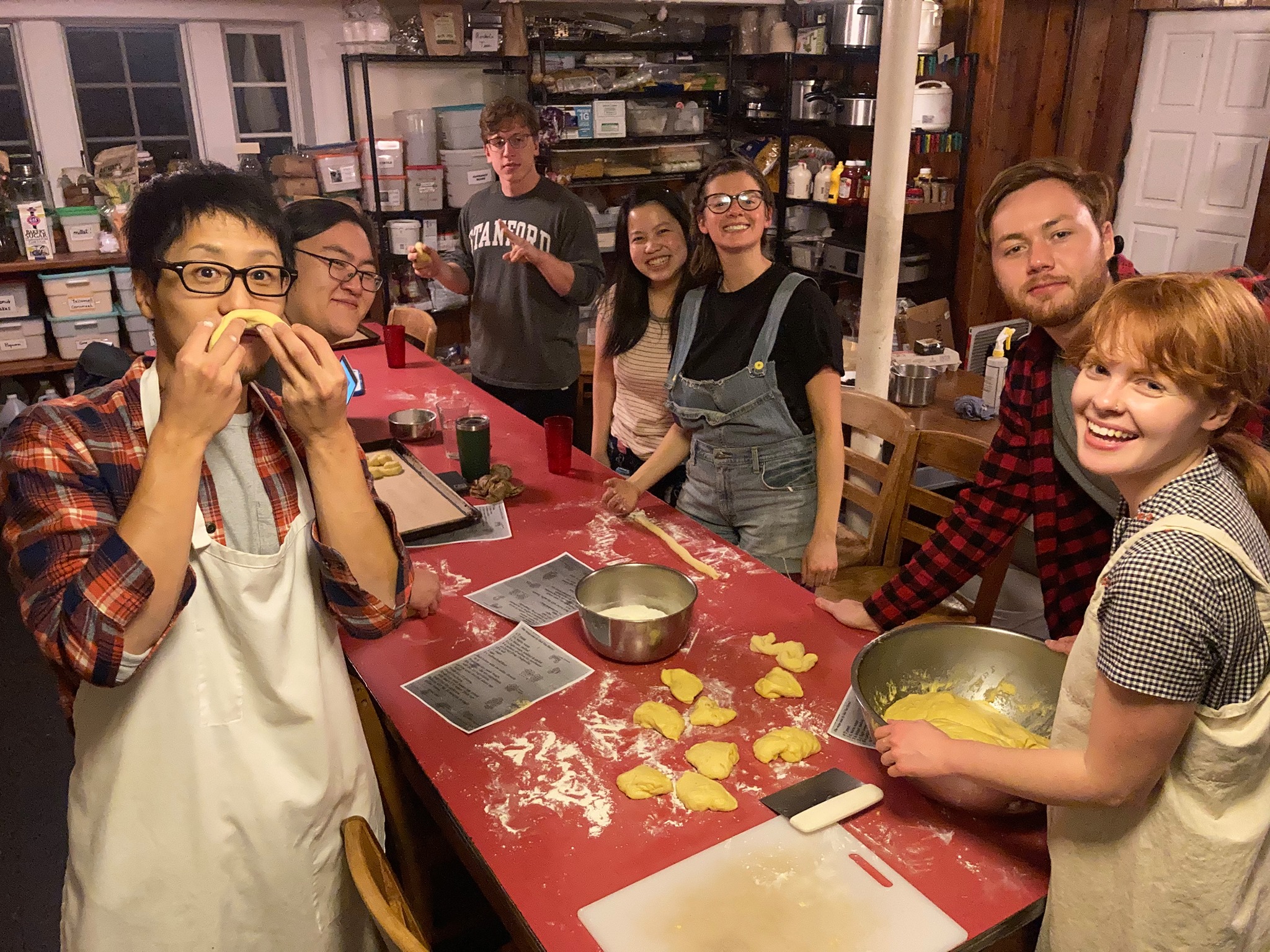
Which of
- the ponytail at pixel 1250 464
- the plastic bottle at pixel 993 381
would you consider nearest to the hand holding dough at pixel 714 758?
the ponytail at pixel 1250 464

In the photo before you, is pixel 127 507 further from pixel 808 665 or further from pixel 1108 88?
pixel 1108 88

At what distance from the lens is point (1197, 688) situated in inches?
38.4

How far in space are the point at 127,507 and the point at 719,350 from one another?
1.49 metres

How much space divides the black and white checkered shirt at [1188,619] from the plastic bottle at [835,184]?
4.59 m

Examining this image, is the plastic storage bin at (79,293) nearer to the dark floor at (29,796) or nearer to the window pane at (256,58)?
the window pane at (256,58)

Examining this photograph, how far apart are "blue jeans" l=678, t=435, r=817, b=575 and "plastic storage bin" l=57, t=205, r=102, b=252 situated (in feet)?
11.1

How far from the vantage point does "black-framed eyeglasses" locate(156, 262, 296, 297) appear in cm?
113

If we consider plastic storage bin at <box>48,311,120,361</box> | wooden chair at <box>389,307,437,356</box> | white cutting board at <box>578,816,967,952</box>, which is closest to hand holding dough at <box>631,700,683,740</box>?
white cutting board at <box>578,816,967,952</box>

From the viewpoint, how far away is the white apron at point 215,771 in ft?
3.76

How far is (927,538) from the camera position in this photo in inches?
96.0

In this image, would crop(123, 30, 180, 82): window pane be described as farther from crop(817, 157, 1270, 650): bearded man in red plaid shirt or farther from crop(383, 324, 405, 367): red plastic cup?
crop(817, 157, 1270, 650): bearded man in red plaid shirt

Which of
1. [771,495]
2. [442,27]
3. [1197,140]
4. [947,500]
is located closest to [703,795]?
[771,495]

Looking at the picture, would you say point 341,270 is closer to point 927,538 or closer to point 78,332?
point 927,538

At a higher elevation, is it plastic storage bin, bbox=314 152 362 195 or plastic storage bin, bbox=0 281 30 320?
plastic storage bin, bbox=314 152 362 195
